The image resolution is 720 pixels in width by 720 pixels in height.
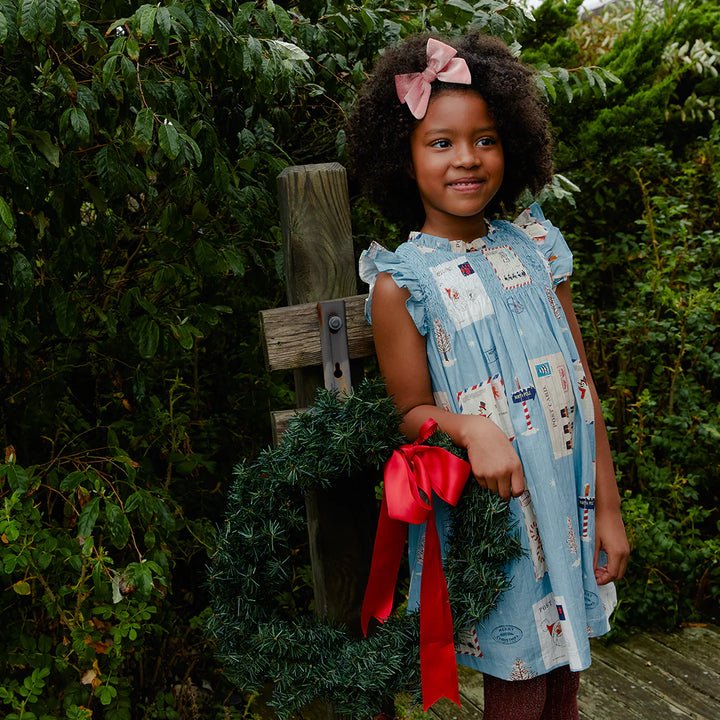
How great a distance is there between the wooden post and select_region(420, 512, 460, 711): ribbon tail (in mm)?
250

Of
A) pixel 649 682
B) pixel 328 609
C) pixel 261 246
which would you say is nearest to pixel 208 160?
pixel 261 246

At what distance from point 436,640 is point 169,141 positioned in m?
1.06

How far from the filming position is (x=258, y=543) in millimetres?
1530

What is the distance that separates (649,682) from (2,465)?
85.7 inches

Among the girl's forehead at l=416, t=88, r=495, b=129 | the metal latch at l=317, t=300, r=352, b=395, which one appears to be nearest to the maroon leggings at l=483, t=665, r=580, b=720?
the metal latch at l=317, t=300, r=352, b=395

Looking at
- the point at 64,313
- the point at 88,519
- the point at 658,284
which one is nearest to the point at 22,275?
the point at 64,313

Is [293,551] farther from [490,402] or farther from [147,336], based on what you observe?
[147,336]

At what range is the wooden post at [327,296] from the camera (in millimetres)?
1601

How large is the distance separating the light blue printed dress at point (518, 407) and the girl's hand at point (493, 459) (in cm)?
8

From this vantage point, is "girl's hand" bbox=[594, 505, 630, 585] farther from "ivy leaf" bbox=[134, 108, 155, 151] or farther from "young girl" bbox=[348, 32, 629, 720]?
"ivy leaf" bbox=[134, 108, 155, 151]

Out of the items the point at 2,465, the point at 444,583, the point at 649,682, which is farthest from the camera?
the point at 649,682

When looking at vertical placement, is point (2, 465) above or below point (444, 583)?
above

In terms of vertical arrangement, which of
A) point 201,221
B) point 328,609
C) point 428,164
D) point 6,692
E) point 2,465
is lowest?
point 6,692

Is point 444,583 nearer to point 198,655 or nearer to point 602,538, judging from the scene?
point 602,538
